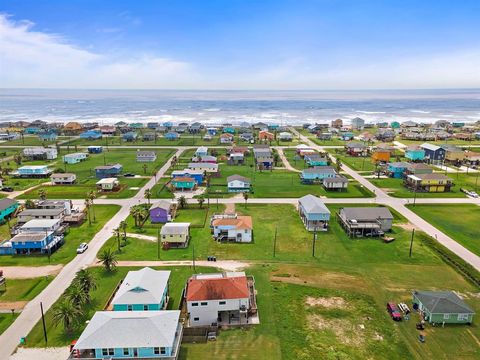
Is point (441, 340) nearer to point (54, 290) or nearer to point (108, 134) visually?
point (54, 290)

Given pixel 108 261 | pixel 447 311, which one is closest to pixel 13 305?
pixel 108 261

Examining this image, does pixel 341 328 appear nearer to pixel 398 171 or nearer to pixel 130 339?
pixel 130 339

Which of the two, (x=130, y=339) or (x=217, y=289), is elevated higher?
(x=217, y=289)

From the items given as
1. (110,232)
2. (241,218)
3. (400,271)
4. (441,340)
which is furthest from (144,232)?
(441,340)

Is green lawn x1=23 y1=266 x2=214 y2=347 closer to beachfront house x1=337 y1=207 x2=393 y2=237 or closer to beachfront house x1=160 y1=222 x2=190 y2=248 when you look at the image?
beachfront house x1=160 y1=222 x2=190 y2=248

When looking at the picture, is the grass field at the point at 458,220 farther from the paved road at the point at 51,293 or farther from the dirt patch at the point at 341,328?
the paved road at the point at 51,293

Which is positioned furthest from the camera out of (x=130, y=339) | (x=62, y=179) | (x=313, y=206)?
(x=62, y=179)
